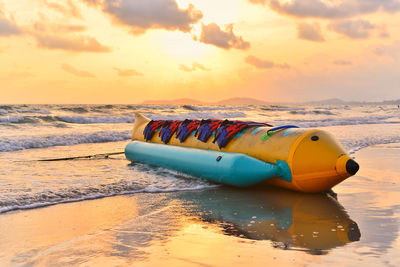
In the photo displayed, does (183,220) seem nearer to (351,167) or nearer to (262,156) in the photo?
(262,156)

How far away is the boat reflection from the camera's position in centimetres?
387

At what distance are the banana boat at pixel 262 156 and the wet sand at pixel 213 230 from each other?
30 centimetres

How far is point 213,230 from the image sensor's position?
416cm

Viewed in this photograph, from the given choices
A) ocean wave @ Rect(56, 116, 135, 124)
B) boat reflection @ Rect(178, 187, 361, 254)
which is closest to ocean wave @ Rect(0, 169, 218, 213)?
boat reflection @ Rect(178, 187, 361, 254)

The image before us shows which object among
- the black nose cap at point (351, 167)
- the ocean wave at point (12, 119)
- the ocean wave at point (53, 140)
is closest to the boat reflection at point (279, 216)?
the black nose cap at point (351, 167)

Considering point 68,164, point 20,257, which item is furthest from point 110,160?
point 20,257

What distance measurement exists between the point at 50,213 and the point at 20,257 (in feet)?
4.95

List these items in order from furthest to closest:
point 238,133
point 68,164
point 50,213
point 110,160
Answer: point 110,160 → point 68,164 → point 238,133 → point 50,213

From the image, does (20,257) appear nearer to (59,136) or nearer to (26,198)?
(26,198)

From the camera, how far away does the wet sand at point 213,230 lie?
337 cm

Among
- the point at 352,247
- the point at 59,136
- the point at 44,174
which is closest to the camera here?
the point at 352,247

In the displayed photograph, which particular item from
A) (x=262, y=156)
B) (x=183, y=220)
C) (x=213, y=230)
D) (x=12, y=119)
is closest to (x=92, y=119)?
(x=12, y=119)

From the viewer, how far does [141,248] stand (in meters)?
3.63

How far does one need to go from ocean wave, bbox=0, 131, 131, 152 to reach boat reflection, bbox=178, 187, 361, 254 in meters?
8.41
